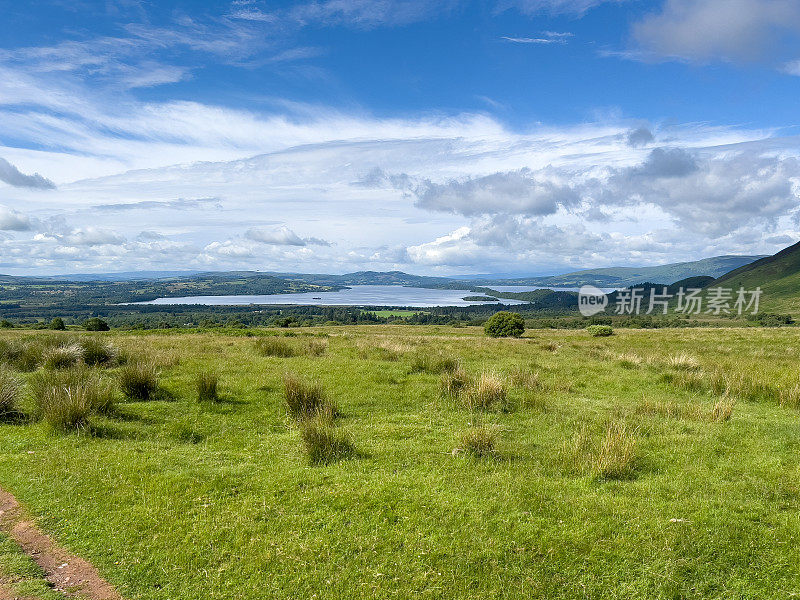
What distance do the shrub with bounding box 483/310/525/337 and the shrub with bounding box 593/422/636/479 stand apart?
4007 cm

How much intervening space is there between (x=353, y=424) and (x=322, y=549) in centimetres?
461

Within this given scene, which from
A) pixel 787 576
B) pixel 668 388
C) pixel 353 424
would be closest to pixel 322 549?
pixel 353 424

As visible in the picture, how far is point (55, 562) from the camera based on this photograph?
4992 millimetres

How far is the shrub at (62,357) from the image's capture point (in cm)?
1398

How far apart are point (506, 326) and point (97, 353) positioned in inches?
1534

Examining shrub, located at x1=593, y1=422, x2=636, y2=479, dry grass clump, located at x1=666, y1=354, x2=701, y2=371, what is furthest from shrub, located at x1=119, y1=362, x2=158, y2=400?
dry grass clump, located at x1=666, y1=354, x2=701, y2=371

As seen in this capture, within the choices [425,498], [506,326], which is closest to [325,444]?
[425,498]

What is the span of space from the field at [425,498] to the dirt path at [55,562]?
12cm

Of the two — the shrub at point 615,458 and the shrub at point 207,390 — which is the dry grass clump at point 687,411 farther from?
the shrub at point 207,390

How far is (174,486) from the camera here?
21.3 feet

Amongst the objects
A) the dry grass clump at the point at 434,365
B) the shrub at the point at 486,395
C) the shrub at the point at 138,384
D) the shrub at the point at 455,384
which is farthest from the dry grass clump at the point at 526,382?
the shrub at the point at 138,384

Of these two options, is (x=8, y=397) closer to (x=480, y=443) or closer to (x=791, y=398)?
(x=480, y=443)

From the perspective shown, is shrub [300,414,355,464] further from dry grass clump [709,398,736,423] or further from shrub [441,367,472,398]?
dry grass clump [709,398,736,423]

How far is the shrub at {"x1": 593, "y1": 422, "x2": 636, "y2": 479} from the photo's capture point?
6.98 m
